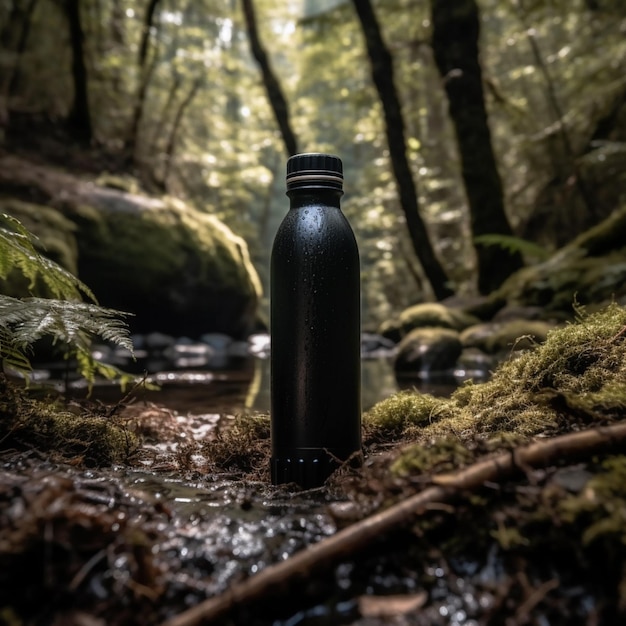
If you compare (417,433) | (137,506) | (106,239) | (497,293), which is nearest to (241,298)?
(106,239)

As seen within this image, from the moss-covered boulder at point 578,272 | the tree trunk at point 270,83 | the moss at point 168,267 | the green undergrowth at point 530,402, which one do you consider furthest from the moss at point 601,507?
the tree trunk at point 270,83

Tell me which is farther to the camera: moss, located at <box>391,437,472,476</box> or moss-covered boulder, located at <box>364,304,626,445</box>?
moss-covered boulder, located at <box>364,304,626,445</box>

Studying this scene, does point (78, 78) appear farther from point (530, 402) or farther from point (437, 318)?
point (530, 402)

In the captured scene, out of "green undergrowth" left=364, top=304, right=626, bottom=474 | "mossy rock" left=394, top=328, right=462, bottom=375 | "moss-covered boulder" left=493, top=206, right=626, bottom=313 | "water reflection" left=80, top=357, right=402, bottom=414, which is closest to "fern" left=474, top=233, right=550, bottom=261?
"moss-covered boulder" left=493, top=206, right=626, bottom=313

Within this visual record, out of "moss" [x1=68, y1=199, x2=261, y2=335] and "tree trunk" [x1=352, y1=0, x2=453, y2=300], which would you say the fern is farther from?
"moss" [x1=68, y1=199, x2=261, y2=335]

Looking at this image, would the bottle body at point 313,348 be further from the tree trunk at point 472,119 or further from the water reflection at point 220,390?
the tree trunk at point 472,119

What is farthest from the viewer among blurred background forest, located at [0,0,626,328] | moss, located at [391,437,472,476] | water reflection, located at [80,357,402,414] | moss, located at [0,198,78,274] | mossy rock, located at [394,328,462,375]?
blurred background forest, located at [0,0,626,328]

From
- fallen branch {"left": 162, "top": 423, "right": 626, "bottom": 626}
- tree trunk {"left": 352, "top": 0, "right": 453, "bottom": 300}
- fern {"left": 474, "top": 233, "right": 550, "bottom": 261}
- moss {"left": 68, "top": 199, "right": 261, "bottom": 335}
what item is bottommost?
fallen branch {"left": 162, "top": 423, "right": 626, "bottom": 626}

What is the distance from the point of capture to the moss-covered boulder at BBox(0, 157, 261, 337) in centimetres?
1030

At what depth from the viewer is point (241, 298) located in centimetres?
1300

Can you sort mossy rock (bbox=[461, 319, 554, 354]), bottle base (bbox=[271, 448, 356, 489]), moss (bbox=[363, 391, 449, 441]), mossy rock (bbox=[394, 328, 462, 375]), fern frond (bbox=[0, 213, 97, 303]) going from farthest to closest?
mossy rock (bbox=[394, 328, 462, 375]), mossy rock (bbox=[461, 319, 554, 354]), moss (bbox=[363, 391, 449, 441]), fern frond (bbox=[0, 213, 97, 303]), bottle base (bbox=[271, 448, 356, 489])

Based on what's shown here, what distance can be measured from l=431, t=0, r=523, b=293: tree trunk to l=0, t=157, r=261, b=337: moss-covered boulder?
225 inches

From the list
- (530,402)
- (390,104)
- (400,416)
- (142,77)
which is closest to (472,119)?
(390,104)

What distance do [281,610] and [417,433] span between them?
149 centimetres
